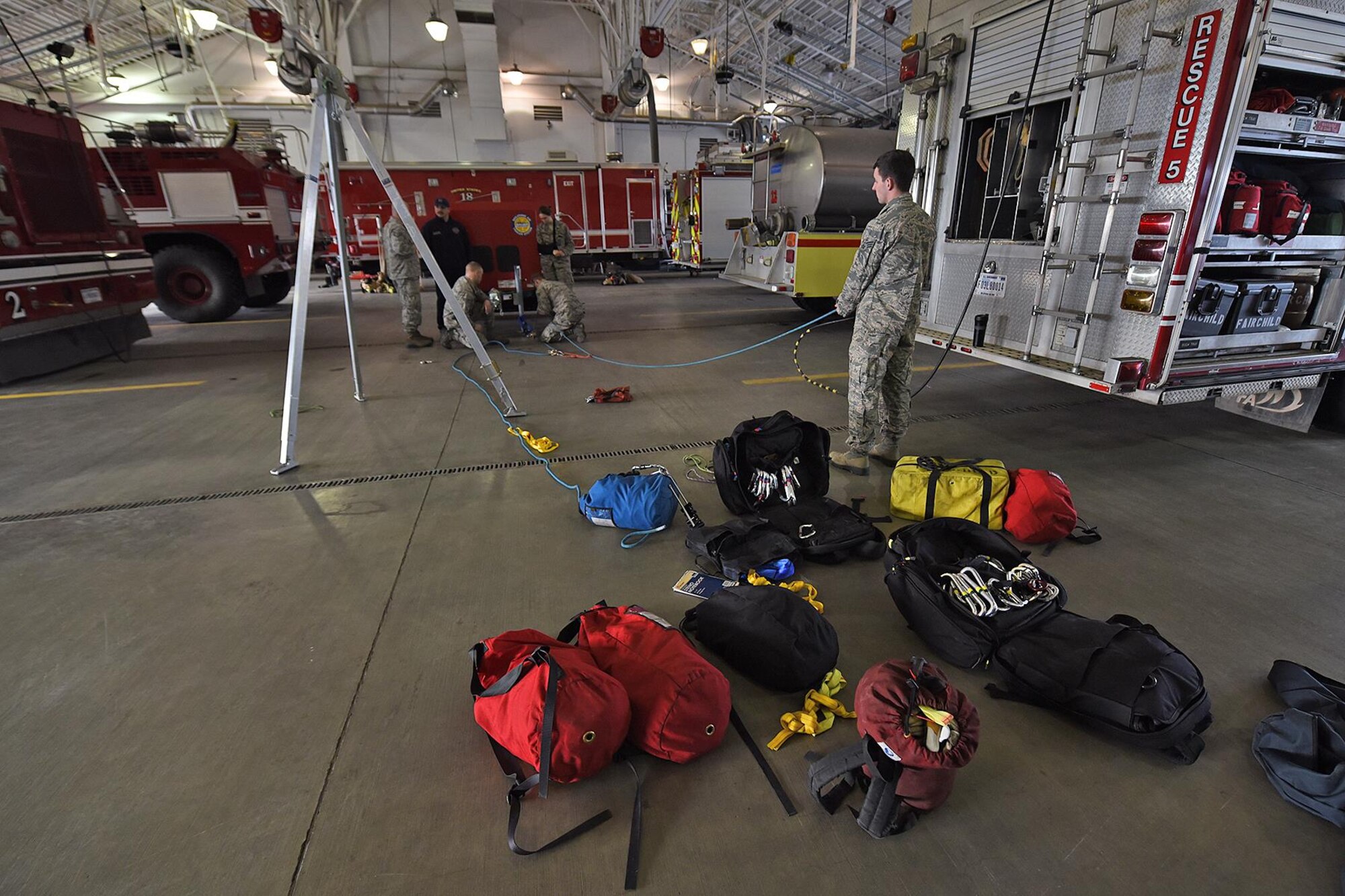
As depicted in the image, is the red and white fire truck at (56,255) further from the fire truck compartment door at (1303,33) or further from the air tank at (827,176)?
the fire truck compartment door at (1303,33)

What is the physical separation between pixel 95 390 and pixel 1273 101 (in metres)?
11.0

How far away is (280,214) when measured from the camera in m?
11.6

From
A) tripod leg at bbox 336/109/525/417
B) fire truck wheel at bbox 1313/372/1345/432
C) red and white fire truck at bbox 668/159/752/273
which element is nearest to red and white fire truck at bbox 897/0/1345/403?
fire truck wheel at bbox 1313/372/1345/432

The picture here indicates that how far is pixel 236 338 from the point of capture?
32.3ft

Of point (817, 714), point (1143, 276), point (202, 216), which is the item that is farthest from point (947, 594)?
point (202, 216)

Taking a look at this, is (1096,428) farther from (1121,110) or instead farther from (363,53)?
(363,53)

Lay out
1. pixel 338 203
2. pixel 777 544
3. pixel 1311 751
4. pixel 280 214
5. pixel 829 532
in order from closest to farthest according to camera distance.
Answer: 1. pixel 1311 751
2. pixel 777 544
3. pixel 829 532
4. pixel 338 203
5. pixel 280 214

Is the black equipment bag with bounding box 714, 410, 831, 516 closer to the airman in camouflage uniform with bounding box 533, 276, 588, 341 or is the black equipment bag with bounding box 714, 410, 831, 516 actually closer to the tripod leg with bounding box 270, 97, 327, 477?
the tripod leg with bounding box 270, 97, 327, 477

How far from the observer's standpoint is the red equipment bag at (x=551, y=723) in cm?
185

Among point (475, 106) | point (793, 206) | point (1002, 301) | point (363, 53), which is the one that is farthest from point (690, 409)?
point (363, 53)

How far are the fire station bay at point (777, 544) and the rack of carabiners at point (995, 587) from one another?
0.02 m

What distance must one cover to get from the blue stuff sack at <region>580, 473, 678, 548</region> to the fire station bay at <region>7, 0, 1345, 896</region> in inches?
1.1

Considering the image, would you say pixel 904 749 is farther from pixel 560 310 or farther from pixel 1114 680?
pixel 560 310

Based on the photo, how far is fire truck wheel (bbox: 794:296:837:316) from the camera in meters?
11.3
